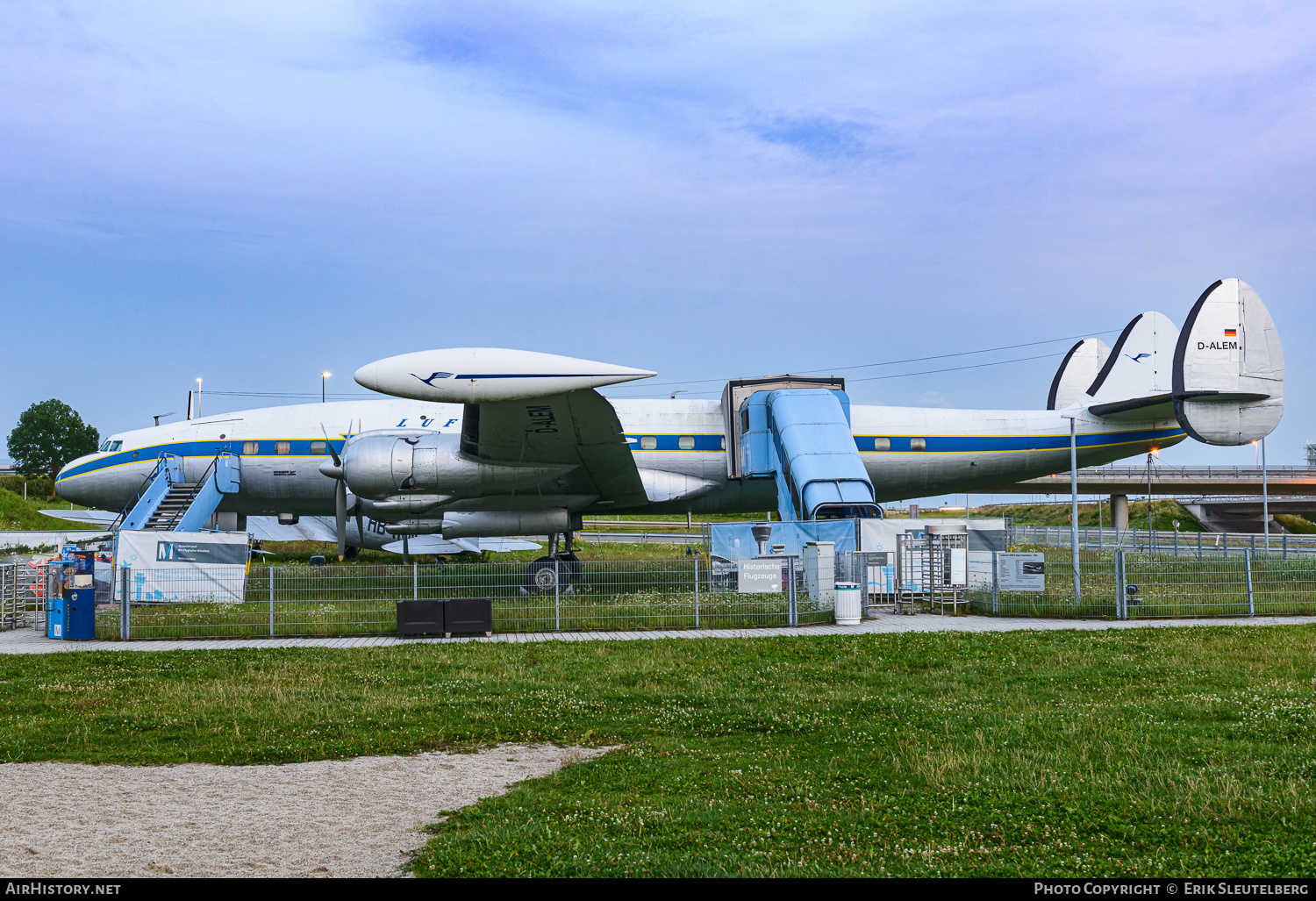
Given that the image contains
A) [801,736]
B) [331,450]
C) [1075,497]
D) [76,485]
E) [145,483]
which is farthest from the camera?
[76,485]

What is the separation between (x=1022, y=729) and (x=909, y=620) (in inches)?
370

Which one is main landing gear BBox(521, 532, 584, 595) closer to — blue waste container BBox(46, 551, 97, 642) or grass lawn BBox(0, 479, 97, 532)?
blue waste container BBox(46, 551, 97, 642)

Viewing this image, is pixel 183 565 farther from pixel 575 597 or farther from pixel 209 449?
pixel 575 597

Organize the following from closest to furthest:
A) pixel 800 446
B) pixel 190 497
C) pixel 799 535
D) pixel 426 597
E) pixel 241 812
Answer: pixel 241 812 → pixel 426 597 → pixel 799 535 → pixel 800 446 → pixel 190 497

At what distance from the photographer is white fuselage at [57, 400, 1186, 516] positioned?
902 inches

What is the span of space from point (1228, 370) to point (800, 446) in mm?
11250

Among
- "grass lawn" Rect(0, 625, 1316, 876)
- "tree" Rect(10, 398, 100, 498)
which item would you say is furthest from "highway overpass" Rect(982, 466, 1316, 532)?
"tree" Rect(10, 398, 100, 498)

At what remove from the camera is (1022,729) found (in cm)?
798

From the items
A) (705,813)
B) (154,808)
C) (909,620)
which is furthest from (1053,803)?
(909,620)

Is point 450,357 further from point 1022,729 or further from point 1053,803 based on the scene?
point 1053,803

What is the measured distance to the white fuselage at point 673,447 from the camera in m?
22.9

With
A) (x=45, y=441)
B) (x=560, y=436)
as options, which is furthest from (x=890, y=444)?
(x=45, y=441)

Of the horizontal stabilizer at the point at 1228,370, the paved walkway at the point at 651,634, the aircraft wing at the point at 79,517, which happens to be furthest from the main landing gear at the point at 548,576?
the aircraft wing at the point at 79,517

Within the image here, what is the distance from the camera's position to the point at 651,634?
1567 centimetres
